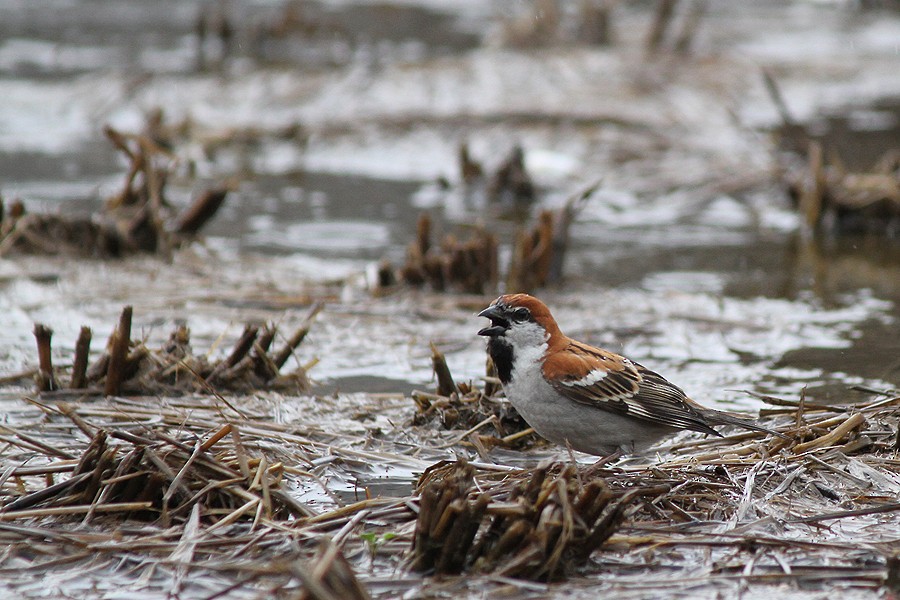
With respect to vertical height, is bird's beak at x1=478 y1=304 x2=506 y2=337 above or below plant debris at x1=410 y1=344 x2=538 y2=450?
above

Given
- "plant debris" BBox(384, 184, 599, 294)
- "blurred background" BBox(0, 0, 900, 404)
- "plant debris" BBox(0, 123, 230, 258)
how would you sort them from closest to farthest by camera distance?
1. "blurred background" BBox(0, 0, 900, 404)
2. "plant debris" BBox(384, 184, 599, 294)
3. "plant debris" BBox(0, 123, 230, 258)

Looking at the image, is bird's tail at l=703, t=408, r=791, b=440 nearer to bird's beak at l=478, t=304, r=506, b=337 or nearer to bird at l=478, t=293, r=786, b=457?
bird at l=478, t=293, r=786, b=457

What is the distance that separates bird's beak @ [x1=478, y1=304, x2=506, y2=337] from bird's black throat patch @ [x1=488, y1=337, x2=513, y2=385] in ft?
0.12

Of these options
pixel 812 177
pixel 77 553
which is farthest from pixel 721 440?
pixel 812 177

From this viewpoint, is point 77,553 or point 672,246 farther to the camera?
point 672,246

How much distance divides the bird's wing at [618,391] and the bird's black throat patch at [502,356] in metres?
0.21

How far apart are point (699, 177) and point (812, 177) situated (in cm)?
196

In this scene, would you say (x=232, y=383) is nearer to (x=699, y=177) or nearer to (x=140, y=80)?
(x=699, y=177)

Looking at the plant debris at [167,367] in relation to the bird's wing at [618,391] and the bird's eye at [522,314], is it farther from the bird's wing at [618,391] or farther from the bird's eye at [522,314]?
the bird's wing at [618,391]

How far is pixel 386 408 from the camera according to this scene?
6770mm

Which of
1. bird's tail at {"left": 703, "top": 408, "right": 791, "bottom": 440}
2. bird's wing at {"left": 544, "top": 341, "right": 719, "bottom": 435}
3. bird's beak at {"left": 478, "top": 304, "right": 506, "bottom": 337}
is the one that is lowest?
bird's tail at {"left": 703, "top": 408, "right": 791, "bottom": 440}

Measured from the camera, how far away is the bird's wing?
572cm

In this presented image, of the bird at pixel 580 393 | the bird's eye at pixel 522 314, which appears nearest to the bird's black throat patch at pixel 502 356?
the bird at pixel 580 393

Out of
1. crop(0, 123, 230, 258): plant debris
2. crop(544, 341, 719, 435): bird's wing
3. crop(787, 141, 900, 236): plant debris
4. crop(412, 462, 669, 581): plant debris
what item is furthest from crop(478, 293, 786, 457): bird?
crop(787, 141, 900, 236): plant debris
